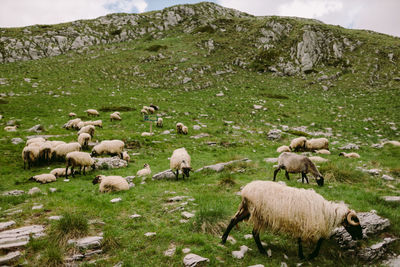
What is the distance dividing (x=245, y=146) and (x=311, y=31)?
4844cm

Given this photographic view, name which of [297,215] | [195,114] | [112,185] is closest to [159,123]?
[195,114]

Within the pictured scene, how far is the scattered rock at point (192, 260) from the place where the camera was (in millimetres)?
5172

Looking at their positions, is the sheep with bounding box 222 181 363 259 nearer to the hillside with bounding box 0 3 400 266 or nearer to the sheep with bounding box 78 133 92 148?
the hillside with bounding box 0 3 400 266

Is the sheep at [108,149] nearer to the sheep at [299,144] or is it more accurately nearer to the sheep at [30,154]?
the sheep at [30,154]

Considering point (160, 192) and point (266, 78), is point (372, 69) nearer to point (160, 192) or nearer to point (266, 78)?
point (266, 78)

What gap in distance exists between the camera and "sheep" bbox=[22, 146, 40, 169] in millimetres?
14594

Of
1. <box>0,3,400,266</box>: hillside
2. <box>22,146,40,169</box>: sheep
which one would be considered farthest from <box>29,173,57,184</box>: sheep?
<box>22,146,40,169</box>: sheep

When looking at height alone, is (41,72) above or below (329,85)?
above

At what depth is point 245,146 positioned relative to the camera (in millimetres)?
20094

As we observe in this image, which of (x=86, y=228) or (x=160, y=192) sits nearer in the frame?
(x=86, y=228)

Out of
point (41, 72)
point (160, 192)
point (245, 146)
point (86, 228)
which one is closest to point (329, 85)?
point (245, 146)

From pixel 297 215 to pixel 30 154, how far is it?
1672 centimetres

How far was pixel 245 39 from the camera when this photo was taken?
5919cm

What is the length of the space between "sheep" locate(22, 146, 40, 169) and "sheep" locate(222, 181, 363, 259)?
14.9 metres
